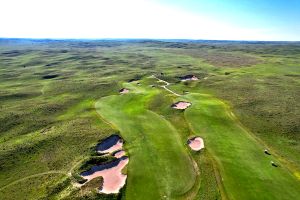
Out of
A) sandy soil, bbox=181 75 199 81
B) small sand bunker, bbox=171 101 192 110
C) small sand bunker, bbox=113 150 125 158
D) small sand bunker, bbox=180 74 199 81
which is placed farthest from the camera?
small sand bunker, bbox=180 74 199 81

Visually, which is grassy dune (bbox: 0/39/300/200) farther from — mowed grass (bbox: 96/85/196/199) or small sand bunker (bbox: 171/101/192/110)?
small sand bunker (bbox: 171/101/192/110)

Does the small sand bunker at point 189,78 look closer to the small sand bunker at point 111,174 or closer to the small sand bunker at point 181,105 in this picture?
the small sand bunker at point 181,105

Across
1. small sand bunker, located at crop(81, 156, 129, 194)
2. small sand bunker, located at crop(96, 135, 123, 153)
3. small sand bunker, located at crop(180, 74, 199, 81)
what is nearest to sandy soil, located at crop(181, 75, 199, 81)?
small sand bunker, located at crop(180, 74, 199, 81)

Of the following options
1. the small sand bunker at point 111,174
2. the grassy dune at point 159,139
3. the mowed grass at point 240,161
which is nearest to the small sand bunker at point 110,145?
the grassy dune at point 159,139

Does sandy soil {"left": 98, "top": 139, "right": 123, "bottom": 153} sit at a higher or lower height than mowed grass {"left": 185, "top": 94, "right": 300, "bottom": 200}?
lower

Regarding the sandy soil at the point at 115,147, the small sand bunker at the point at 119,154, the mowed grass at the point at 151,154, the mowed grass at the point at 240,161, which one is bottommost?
the sandy soil at the point at 115,147

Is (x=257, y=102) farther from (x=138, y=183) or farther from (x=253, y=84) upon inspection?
(x=138, y=183)

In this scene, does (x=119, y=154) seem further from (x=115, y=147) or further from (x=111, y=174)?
(x=111, y=174)
